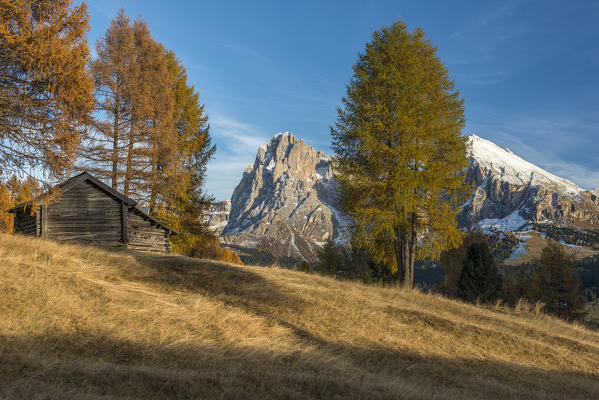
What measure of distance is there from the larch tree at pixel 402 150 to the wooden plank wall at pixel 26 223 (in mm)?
15119

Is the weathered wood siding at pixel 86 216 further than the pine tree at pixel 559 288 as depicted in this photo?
No

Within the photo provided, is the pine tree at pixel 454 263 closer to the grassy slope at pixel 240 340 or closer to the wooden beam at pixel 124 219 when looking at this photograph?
the grassy slope at pixel 240 340

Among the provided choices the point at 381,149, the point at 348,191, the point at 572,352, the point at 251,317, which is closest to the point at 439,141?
the point at 381,149

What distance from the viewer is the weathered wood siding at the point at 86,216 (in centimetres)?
1750

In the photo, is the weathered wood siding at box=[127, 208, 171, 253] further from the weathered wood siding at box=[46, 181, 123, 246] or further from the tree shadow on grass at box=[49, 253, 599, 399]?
the tree shadow on grass at box=[49, 253, 599, 399]

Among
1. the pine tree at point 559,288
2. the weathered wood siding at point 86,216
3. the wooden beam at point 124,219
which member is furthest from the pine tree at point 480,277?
the weathered wood siding at point 86,216

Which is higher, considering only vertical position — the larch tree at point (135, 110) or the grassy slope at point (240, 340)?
the larch tree at point (135, 110)

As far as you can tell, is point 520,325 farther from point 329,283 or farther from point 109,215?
point 109,215

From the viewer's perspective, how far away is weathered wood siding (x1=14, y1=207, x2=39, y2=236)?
1766 cm

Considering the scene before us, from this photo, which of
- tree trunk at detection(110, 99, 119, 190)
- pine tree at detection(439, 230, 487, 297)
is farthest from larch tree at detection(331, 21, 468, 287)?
pine tree at detection(439, 230, 487, 297)

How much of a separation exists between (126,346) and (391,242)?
1260 cm

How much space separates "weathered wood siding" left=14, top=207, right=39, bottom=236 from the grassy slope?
941cm

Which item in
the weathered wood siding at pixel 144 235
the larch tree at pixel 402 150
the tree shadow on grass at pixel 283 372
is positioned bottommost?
the tree shadow on grass at pixel 283 372

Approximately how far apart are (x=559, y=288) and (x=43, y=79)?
47.8m
